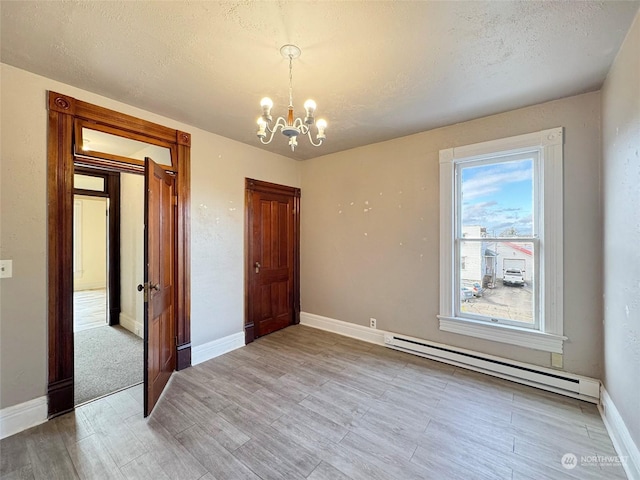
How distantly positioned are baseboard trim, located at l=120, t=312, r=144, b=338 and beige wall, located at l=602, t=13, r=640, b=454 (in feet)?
16.3

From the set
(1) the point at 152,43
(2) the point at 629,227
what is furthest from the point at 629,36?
(1) the point at 152,43

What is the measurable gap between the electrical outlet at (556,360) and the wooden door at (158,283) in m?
3.50

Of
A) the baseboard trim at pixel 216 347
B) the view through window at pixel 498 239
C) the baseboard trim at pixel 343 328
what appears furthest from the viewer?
the baseboard trim at pixel 343 328

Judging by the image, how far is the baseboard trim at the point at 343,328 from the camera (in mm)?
3541

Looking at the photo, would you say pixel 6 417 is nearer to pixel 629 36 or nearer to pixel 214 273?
pixel 214 273

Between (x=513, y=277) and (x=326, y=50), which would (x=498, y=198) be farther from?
(x=326, y=50)

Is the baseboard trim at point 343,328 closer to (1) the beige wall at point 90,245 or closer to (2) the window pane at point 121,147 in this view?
(2) the window pane at point 121,147

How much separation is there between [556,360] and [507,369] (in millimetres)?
406

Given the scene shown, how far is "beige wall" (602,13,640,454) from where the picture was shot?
1.56 m

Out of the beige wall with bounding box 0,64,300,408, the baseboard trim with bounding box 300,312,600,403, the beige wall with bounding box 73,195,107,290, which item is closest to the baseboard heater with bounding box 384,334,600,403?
the baseboard trim with bounding box 300,312,600,403

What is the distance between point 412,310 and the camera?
10.7 ft

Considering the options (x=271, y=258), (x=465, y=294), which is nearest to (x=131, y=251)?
(x=271, y=258)

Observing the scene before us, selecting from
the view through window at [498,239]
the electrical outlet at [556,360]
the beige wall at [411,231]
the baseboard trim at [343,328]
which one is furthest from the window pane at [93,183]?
the electrical outlet at [556,360]

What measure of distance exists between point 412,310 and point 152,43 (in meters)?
3.46
